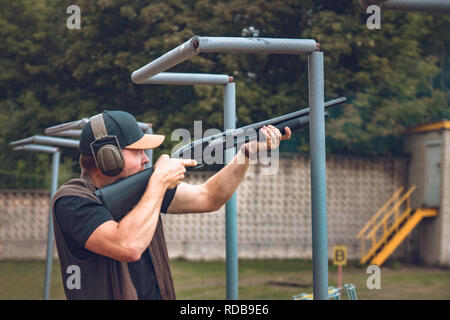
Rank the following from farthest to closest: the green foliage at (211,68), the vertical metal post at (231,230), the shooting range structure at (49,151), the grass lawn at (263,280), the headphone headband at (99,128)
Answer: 1. the green foliage at (211,68)
2. the grass lawn at (263,280)
3. the shooting range structure at (49,151)
4. the vertical metal post at (231,230)
5. the headphone headband at (99,128)

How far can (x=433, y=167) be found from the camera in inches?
594

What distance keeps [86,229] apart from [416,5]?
5.13ft

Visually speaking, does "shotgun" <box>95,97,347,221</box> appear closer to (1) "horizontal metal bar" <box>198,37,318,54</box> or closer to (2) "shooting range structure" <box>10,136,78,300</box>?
(1) "horizontal metal bar" <box>198,37,318,54</box>

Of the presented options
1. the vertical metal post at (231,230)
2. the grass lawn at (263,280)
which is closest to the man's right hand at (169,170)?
the vertical metal post at (231,230)

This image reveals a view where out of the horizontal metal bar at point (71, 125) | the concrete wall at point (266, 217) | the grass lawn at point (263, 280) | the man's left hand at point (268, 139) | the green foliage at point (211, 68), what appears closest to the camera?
the man's left hand at point (268, 139)

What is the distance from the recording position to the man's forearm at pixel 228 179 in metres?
2.99

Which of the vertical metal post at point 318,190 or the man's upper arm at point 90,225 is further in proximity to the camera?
the vertical metal post at point 318,190

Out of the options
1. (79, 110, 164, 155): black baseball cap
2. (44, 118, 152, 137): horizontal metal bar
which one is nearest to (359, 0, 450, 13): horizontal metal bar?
(79, 110, 164, 155): black baseball cap

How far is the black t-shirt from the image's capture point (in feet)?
7.80

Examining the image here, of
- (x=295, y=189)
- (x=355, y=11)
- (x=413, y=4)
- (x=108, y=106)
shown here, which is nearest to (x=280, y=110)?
(x=295, y=189)

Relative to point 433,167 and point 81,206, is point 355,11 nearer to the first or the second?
point 433,167

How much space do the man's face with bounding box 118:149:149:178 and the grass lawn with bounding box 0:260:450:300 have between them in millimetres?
8448

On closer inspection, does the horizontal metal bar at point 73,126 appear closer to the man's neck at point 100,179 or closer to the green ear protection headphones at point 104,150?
the man's neck at point 100,179

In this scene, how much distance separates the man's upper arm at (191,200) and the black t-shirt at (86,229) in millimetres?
441
